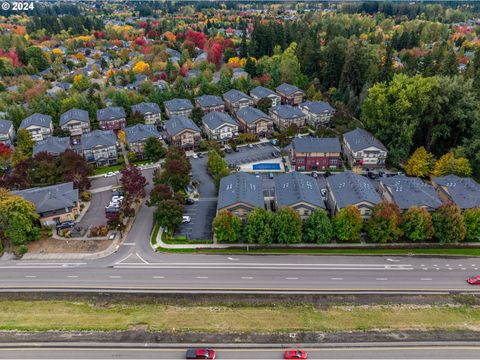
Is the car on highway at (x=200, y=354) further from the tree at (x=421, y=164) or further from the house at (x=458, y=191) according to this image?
the tree at (x=421, y=164)

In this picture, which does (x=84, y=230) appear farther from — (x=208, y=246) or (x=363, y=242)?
(x=363, y=242)

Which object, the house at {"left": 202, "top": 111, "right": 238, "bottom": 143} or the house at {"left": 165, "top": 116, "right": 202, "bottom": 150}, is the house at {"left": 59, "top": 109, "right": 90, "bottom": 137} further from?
the house at {"left": 202, "top": 111, "right": 238, "bottom": 143}

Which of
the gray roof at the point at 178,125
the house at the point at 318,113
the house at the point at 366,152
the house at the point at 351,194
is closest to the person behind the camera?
the house at the point at 351,194

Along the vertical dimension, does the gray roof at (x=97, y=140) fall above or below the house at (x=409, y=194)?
above

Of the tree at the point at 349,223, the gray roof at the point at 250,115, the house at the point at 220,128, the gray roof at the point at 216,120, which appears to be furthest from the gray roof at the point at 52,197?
the gray roof at the point at 250,115

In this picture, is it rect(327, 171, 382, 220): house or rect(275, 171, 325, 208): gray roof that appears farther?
rect(275, 171, 325, 208): gray roof

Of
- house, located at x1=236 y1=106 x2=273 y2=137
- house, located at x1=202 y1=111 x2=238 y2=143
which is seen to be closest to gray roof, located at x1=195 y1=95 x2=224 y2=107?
house, located at x1=202 y1=111 x2=238 y2=143

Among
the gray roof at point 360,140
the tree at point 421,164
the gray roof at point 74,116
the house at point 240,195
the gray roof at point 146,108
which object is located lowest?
the tree at point 421,164
